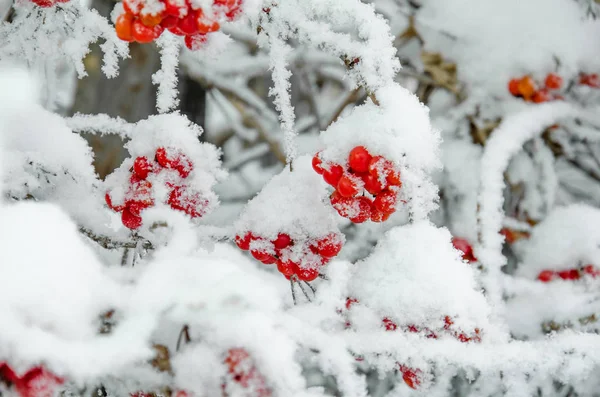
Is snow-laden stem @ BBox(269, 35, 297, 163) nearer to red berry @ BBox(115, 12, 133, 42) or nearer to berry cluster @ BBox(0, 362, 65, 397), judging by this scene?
red berry @ BBox(115, 12, 133, 42)

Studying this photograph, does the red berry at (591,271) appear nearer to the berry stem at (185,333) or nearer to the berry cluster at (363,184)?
the berry cluster at (363,184)

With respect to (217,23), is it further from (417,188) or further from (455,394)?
(455,394)

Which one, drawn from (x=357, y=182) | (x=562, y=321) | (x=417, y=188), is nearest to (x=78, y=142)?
(x=357, y=182)

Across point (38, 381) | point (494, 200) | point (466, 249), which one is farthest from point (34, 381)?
point (466, 249)

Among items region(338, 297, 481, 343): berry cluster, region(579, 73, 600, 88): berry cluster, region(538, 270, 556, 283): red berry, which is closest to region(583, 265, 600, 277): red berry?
region(538, 270, 556, 283): red berry

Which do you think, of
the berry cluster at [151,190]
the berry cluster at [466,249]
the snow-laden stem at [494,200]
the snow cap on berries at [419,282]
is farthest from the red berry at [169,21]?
the berry cluster at [466,249]

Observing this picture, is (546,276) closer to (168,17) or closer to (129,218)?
(129,218)
